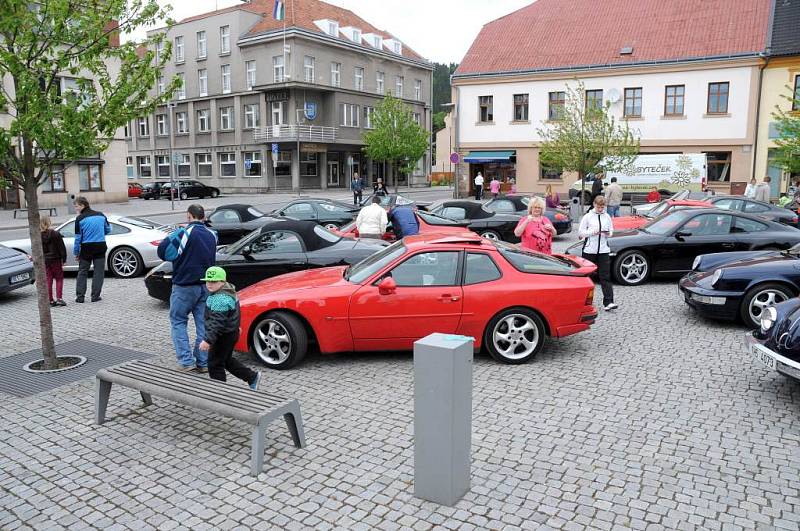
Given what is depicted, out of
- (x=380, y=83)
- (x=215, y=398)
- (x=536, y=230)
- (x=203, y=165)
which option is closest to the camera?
(x=215, y=398)

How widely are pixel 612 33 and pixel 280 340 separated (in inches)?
1518

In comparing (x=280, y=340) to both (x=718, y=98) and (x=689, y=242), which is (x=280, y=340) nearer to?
(x=689, y=242)

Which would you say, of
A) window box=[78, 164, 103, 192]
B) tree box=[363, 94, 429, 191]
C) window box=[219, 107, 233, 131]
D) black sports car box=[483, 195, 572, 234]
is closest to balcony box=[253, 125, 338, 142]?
window box=[219, 107, 233, 131]

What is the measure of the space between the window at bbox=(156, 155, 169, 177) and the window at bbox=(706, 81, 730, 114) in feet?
153

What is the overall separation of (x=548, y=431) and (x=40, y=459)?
4.03 metres

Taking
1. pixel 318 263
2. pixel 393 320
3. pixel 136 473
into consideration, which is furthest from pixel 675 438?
pixel 318 263

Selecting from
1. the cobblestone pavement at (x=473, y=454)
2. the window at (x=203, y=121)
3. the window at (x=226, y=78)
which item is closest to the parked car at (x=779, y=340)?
the cobblestone pavement at (x=473, y=454)

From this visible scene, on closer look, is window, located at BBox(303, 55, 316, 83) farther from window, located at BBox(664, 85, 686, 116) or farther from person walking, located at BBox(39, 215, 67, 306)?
person walking, located at BBox(39, 215, 67, 306)

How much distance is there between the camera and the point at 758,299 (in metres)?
8.51

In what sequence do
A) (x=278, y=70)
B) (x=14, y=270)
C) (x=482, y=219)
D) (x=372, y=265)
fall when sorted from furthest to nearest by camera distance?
(x=278, y=70) < (x=482, y=219) < (x=14, y=270) < (x=372, y=265)

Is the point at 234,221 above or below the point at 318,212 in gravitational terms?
below

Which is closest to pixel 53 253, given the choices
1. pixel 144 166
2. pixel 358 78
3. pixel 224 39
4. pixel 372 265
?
pixel 372 265

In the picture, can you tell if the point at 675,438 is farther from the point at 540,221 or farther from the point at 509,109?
the point at 509,109

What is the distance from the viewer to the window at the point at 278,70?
169ft
